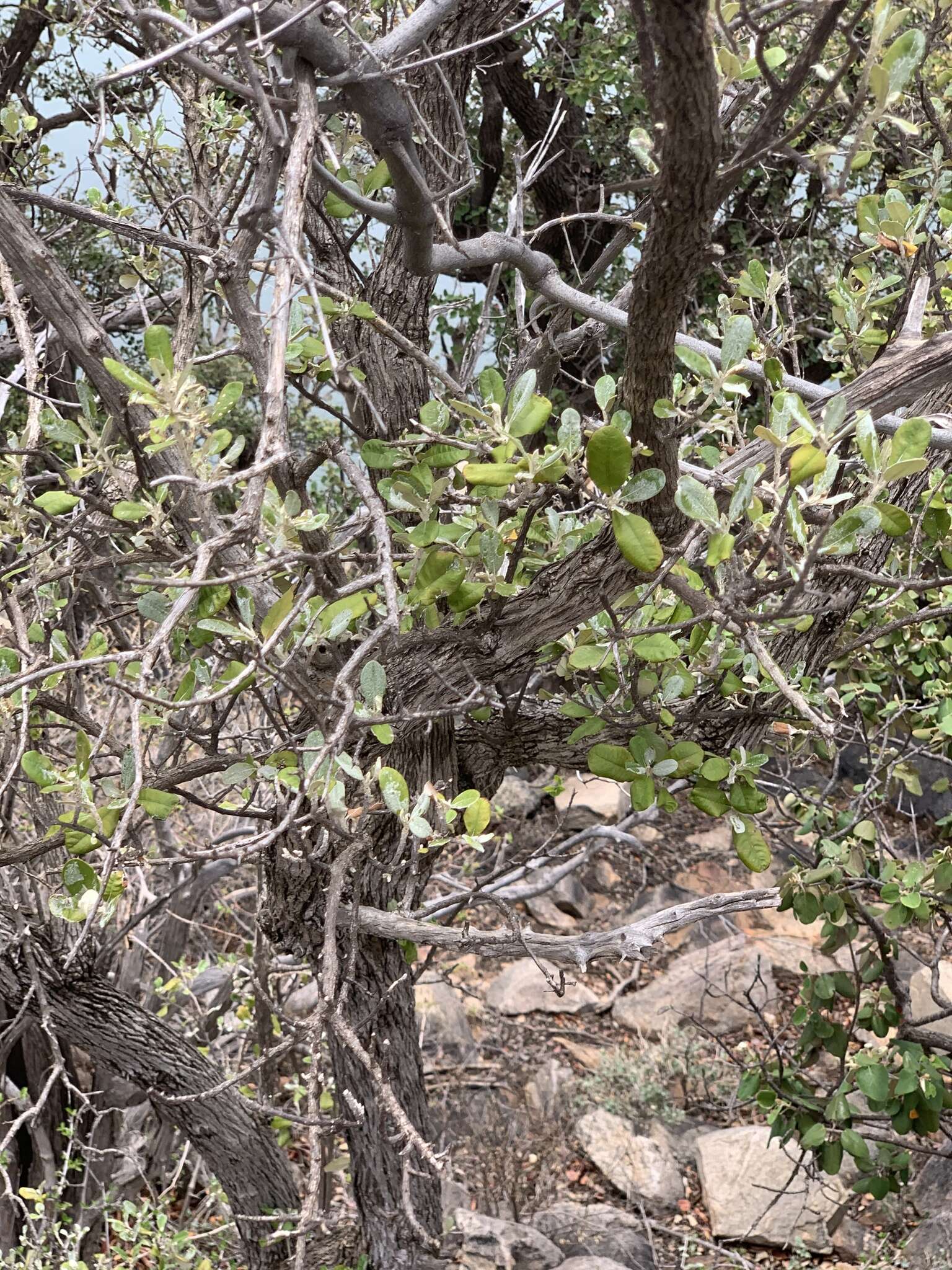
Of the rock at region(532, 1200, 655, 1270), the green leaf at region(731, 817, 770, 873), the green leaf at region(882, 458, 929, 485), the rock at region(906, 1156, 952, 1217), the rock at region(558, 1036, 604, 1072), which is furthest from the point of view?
the rock at region(558, 1036, 604, 1072)

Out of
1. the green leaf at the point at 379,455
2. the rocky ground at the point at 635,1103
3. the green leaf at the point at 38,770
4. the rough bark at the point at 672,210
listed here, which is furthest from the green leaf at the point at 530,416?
the rocky ground at the point at 635,1103

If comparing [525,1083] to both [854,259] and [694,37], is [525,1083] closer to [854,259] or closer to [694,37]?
[854,259]

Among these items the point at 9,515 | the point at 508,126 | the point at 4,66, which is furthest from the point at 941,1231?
the point at 508,126

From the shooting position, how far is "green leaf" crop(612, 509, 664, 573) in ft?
4.41

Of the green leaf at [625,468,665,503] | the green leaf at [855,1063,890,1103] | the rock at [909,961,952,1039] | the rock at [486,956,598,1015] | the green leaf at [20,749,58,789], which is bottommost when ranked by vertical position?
the rock at [909,961,952,1039]

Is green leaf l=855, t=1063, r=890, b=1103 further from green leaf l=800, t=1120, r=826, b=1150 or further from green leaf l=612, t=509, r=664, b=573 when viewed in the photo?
green leaf l=612, t=509, r=664, b=573

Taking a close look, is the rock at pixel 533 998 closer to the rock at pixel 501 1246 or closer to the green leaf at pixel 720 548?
the rock at pixel 501 1246

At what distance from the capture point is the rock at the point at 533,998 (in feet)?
20.1

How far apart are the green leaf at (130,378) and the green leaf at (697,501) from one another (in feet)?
2.18

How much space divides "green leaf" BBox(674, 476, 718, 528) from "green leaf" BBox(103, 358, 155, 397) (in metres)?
0.66

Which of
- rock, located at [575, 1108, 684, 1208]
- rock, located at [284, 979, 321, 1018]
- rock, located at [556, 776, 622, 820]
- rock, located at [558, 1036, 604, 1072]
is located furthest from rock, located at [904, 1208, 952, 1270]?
rock, located at [556, 776, 622, 820]

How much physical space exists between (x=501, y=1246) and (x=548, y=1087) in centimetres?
190

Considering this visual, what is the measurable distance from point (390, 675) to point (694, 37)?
1.18 metres

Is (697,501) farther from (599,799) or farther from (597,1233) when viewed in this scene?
(599,799)
